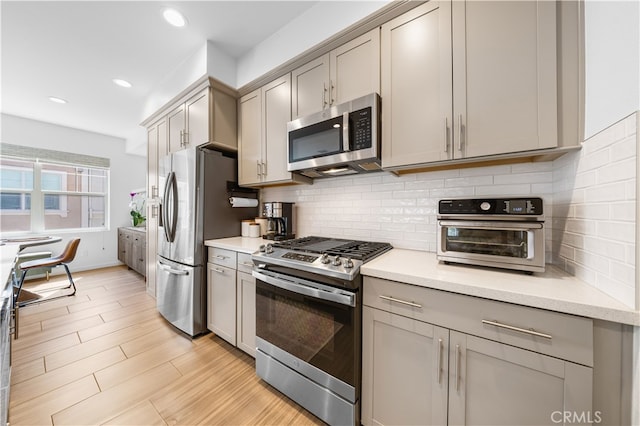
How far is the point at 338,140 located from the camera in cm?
160

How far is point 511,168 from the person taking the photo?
1.37 meters

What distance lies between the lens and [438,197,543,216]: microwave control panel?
102cm

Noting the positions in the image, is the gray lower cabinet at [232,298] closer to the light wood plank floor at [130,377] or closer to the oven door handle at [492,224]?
the light wood plank floor at [130,377]

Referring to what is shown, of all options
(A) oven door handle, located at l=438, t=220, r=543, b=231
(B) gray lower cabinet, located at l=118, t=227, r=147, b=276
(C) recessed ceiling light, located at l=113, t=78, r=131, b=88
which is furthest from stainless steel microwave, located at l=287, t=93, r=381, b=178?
(B) gray lower cabinet, located at l=118, t=227, r=147, b=276

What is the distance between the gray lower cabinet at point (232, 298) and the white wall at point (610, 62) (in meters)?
2.02

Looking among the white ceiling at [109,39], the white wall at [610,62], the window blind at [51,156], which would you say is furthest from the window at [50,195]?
the white wall at [610,62]

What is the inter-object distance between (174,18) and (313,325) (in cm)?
266

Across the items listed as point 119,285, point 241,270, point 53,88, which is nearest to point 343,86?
point 241,270

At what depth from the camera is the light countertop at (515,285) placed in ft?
2.40

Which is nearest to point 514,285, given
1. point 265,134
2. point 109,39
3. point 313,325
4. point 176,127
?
point 313,325

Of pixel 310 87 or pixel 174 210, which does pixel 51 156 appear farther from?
pixel 310 87

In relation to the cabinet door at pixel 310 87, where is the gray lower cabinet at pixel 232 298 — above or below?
below

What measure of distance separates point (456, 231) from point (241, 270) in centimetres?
156

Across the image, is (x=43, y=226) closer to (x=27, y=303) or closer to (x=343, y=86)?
(x=27, y=303)
